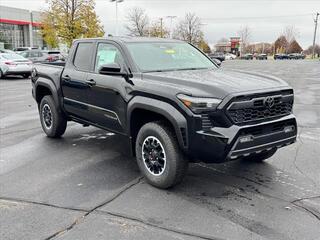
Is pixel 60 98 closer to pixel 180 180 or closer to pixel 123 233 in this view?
pixel 180 180

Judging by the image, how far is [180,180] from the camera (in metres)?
4.61

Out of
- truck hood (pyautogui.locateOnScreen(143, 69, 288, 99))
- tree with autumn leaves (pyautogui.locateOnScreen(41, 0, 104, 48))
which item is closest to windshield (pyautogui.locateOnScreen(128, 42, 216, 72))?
truck hood (pyautogui.locateOnScreen(143, 69, 288, 99))

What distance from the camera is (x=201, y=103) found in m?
4.12

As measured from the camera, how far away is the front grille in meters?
4.14

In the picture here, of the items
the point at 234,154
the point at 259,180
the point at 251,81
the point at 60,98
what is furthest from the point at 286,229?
the point at 60,98

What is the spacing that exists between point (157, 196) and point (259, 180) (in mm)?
1431

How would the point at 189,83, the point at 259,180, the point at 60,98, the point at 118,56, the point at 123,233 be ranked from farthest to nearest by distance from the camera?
the point at 60,98
the point at 118,56
the point at 259,180
the point at 189,83
the point at 123,233

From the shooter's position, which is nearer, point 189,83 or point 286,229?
point 286,229

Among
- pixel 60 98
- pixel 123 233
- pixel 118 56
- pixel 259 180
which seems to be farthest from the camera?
pixel 60 98

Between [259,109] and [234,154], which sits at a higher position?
[259,109]

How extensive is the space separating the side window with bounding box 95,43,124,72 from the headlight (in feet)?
5.07

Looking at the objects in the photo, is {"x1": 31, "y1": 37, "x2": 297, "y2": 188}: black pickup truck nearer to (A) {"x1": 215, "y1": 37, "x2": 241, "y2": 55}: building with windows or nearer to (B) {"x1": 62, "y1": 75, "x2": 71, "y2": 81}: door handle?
(B) {"x1": 62, "y1": 75, "x2": 71, "y2": 81}: door handle

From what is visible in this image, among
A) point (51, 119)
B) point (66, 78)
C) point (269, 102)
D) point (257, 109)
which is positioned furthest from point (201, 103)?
point (51, 119)

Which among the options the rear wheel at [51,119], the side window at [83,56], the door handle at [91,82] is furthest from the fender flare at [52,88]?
Answer: the door handle at [91,82]
